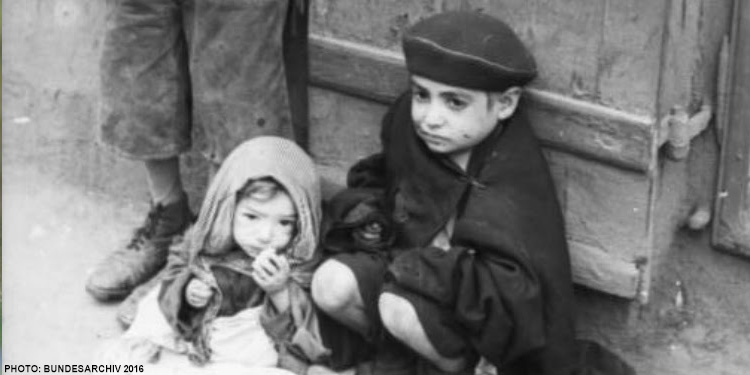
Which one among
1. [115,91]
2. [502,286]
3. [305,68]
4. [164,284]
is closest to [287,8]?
[305,68]

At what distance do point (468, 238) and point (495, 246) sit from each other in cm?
7

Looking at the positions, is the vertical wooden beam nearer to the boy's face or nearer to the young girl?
the boy's face

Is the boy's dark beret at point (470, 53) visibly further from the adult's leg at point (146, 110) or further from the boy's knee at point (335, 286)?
the adult's leg at point (146, 110)

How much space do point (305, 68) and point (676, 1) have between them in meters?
1.32

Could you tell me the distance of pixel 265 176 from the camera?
14.5 feet

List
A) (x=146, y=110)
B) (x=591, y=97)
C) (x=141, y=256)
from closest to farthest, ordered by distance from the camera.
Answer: (x=591, y=97), (x=146, y=110), (x=141, y=256)

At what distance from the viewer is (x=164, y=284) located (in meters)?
4.59

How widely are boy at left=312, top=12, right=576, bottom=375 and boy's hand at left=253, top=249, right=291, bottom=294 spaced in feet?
0.36

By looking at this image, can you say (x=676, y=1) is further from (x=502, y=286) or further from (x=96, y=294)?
(x=96, y=294)

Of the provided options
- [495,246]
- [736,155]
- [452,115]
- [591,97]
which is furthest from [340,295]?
[736,155]

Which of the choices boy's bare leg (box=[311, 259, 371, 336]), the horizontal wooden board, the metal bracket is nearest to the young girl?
boy's bare leg (box=[311, 259, 371, 336])

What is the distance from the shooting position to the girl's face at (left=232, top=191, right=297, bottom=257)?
444 centimetres

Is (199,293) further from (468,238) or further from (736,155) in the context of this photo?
(736,155)

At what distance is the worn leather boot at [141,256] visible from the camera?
5023 millimetres
